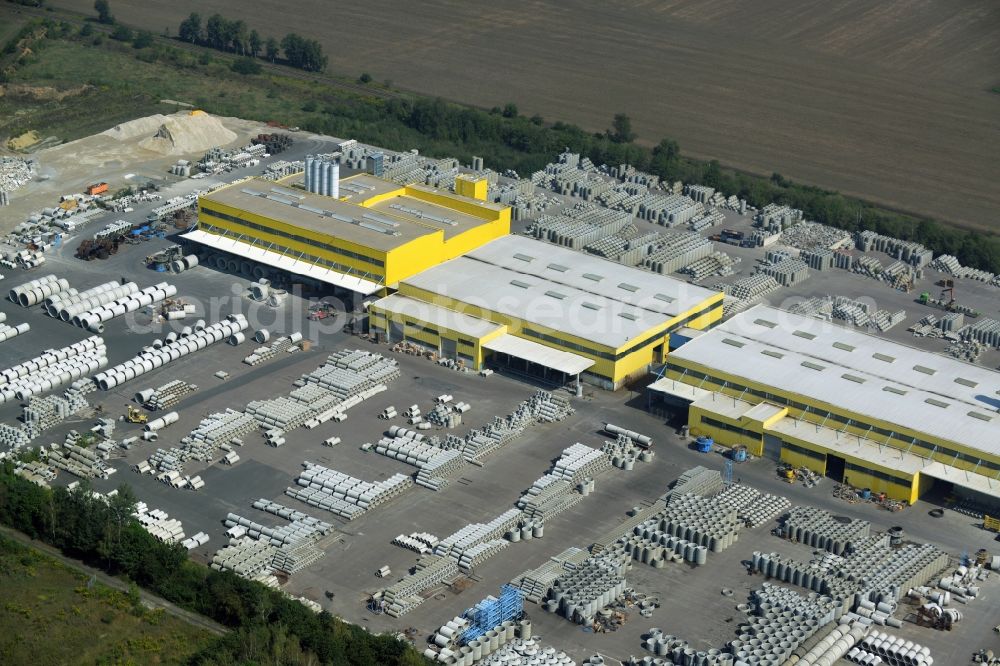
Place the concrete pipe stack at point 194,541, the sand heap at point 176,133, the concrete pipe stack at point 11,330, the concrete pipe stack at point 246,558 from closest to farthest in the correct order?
the concrete pipe stack at point 246,558
the concrete pipe stack at point 194,541
the concrete pipe stack at point 11,330
the sand heap at point 176,133

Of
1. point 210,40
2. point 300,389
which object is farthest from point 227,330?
point 210,40

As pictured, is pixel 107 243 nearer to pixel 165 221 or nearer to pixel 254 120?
pixel 165 221

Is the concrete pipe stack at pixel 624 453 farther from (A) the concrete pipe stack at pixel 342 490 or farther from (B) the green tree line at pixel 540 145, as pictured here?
(B) the green tree line at pixel 540 145

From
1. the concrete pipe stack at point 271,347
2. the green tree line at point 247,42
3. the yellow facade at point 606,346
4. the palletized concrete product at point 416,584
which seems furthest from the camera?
the green tree line at point 247,42

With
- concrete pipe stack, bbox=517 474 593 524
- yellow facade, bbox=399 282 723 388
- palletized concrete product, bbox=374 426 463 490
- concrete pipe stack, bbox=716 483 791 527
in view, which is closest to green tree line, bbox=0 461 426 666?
palletized concrete product, bbox=374 426 463 490

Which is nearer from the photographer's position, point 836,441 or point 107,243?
point 836,441

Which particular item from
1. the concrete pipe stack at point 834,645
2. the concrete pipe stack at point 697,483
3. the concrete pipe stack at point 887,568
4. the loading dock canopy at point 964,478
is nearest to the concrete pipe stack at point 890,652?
the concrete pipe stack at point 834,645
